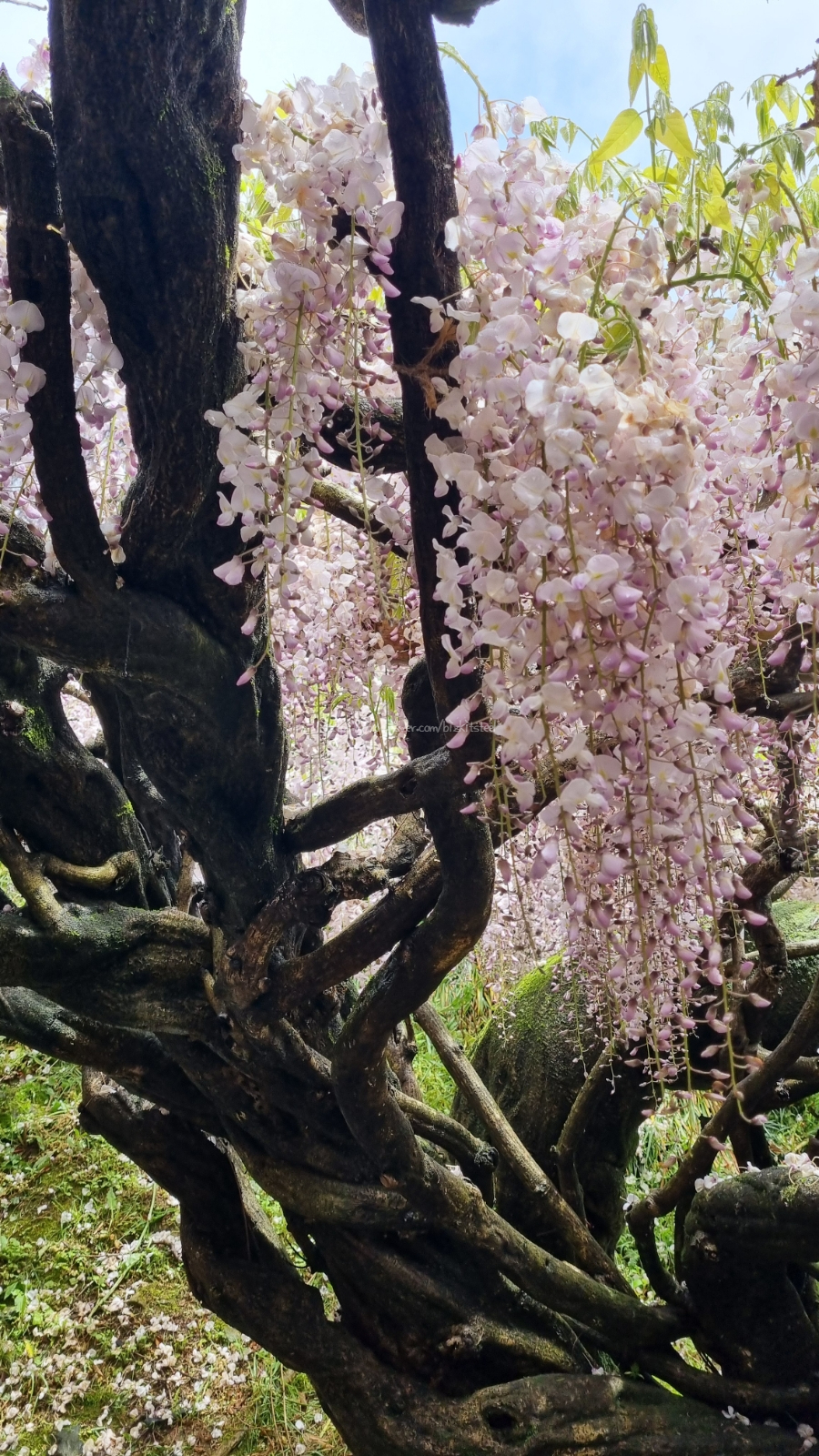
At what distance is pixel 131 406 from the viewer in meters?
1.16

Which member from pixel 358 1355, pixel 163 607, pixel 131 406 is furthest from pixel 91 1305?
pixel 131 406

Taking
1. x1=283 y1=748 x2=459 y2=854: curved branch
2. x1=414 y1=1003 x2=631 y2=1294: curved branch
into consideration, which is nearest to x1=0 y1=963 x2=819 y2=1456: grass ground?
x1=414 y1=1003 x2=631 y2=1294: curved branch

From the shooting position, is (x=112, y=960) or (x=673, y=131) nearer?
(x=673, y=131)

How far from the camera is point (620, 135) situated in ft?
2.52

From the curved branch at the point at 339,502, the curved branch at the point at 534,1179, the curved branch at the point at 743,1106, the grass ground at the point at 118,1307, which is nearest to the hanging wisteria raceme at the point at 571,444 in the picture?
the curved branch at the point at 339,502

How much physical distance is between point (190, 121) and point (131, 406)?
1.06 ft

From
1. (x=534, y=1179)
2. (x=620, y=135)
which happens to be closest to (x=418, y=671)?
(x=620, y=135)

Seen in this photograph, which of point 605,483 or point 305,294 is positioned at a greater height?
point 305,294

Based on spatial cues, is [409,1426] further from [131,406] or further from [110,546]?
[131,406]

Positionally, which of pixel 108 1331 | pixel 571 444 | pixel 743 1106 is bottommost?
pixel 108 1331

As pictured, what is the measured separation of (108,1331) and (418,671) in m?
2.90

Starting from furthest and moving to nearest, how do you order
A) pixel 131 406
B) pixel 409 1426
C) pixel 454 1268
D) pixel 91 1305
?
pixel 91 1305, pixel 454 1268, pixel 409 1426, pixel 131 406

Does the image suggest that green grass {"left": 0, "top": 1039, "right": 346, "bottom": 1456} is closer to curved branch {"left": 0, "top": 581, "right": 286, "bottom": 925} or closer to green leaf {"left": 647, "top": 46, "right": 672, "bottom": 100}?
curved branch {"left": 0, "top": 581, "right": 286, "bottom": 925}

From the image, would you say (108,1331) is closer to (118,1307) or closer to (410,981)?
(118,1307)
